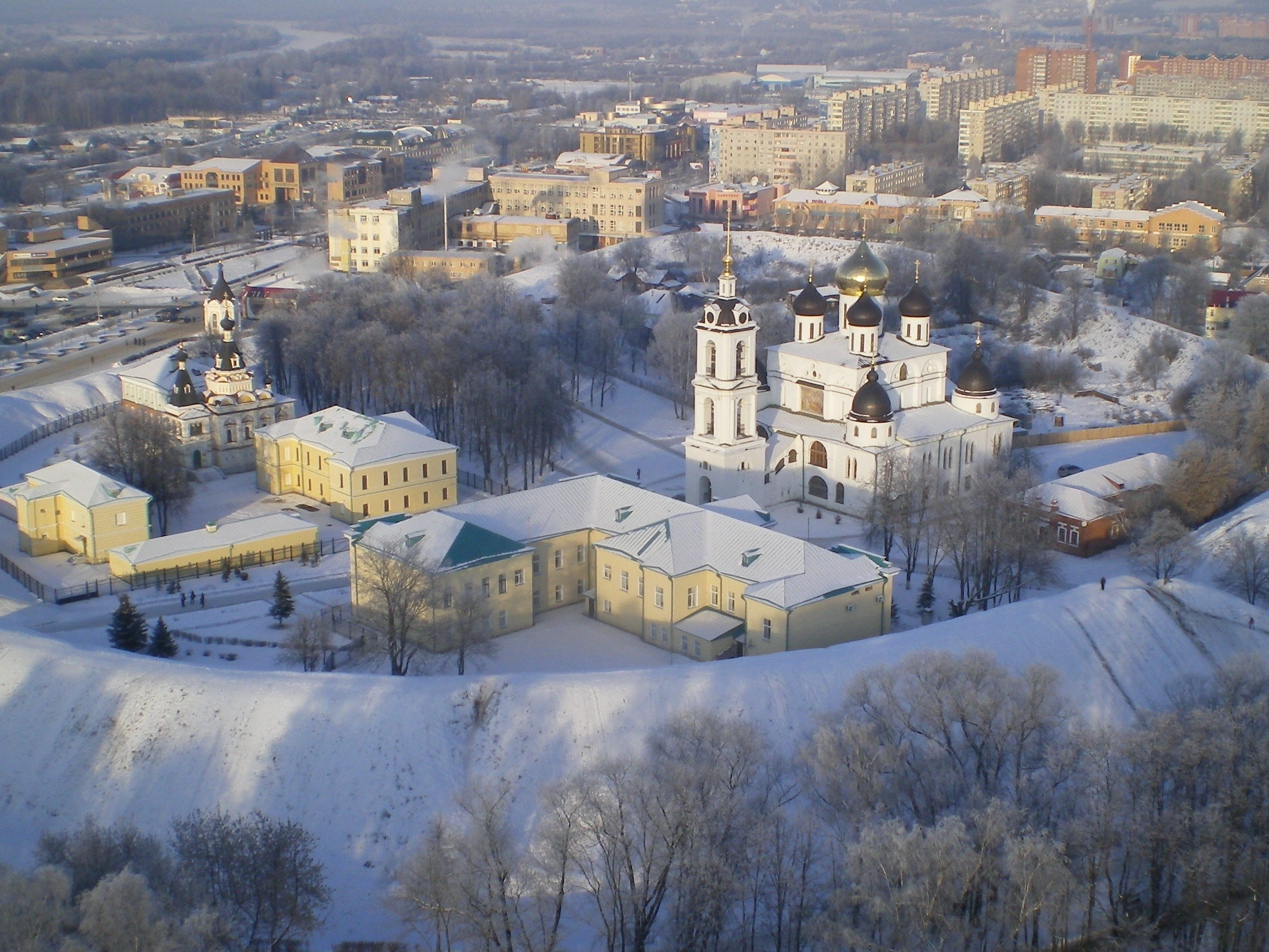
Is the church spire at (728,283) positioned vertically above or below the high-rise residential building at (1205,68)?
below

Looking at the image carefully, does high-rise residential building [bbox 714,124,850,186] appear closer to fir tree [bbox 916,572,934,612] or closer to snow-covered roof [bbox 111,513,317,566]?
snow-covered roof [bbox 111,513,317,566]

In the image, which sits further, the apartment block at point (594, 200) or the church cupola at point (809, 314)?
the apartment block at point (594, 200)

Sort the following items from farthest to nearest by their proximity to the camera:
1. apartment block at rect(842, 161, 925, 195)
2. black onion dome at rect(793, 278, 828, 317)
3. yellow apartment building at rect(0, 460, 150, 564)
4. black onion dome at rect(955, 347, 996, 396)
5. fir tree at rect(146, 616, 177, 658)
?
apartment block at rect(842, 161, 925, 195)
black onion dome at rect(793, 278, 828, 317)
black onion dome at rect(955, 347, 996, 396)
yellow apartment building at rect(0, 460, 150, 564)
fir tree at rect(146, 616, 177, 658)

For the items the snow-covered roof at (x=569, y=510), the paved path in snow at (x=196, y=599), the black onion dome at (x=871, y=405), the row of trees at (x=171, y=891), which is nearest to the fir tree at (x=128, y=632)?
the paved path in snow at (x=196, y=599)

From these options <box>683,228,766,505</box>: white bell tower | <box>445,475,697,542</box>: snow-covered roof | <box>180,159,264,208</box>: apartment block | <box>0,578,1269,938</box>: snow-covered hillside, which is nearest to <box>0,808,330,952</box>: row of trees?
<box>0,578,1269,938</box>: snow-covered hillside

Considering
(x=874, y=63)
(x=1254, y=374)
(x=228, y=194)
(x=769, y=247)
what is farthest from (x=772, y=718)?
(x=874, y=63)

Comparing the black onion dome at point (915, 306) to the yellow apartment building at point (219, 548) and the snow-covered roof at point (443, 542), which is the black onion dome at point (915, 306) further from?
the yellow apartment building at point (219, 548)
